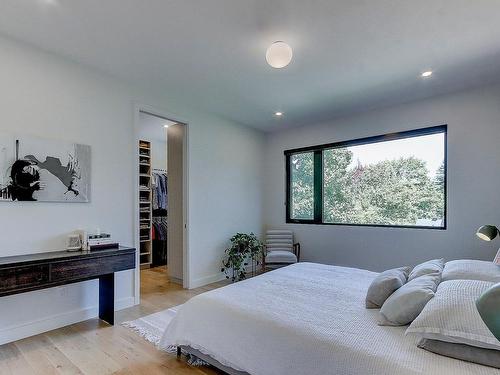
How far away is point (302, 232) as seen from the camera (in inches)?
200

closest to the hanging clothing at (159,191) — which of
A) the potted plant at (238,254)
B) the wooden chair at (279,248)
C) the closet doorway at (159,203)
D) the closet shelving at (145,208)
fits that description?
the closet doorway at (159,203)

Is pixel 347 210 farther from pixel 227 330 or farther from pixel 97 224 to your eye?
pixel 97 224

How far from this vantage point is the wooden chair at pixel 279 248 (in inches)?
175

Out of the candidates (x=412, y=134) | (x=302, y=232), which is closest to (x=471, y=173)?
(x=412, y=134)

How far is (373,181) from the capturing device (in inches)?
174

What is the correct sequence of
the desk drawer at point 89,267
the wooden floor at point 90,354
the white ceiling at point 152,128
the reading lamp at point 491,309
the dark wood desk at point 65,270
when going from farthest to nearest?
the white ceiling at point 152,128 → the desk drawer at point 89,267 → the dark wood desk at point 65,270 → the wooden floor at point 90,354 → the reading lamp at point 491,309

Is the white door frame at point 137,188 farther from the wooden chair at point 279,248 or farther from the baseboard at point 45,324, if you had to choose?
the wooden chair at point 279,248

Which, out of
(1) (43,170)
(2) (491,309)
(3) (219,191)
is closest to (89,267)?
(1) (43,170)

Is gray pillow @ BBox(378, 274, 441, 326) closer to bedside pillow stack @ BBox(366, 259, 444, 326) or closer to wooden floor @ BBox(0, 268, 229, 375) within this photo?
bedside pillow stack @ BBox(366, 259, 444, 326)

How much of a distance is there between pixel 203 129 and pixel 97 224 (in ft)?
6.85

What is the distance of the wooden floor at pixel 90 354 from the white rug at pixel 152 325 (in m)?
0.06

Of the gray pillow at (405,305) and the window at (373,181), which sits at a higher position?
the window at (373,181)

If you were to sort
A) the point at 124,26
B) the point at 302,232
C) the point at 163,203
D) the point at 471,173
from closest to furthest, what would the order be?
the point at 124,26, the point at 471,173, the point at 302,232, the point at 163,203

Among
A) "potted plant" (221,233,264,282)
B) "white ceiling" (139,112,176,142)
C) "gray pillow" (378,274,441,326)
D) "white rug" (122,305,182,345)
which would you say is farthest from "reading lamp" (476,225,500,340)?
"white ceiling" (139,112,176,142)
